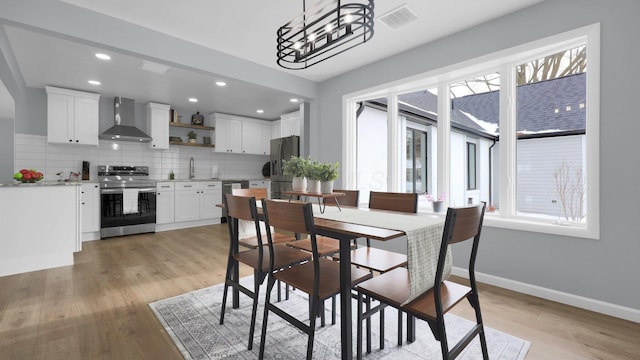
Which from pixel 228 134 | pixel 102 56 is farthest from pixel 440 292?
pixel 228 134

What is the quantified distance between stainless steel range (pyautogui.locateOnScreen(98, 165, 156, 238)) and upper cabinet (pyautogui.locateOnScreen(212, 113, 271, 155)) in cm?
166

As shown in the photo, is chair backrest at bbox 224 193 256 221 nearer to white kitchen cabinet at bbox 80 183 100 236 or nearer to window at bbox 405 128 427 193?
window at bbox 405 128 427 193

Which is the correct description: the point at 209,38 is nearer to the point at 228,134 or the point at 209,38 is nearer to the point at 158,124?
the point at 158,124

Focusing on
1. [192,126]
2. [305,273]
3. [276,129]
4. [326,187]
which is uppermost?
[276,129]

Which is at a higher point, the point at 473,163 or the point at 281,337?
the point at 473,163

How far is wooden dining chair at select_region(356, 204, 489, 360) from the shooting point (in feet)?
3.88

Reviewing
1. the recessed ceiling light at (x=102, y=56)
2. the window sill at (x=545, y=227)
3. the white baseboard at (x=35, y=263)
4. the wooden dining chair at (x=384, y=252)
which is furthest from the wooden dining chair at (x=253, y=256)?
the recessed ceiling light at (x=102, y=56)

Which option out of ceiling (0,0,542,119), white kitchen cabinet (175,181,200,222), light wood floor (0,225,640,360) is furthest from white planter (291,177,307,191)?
white kitchen cabinet (175,181,200,222)

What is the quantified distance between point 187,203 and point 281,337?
4400 millimetres

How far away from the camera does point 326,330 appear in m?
1.93

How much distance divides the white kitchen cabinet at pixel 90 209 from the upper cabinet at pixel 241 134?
226 cm

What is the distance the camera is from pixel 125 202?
480cm

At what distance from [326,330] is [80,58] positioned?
399 centimetres

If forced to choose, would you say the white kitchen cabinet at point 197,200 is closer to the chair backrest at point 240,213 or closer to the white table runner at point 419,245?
the chair backrest at point 240,213
